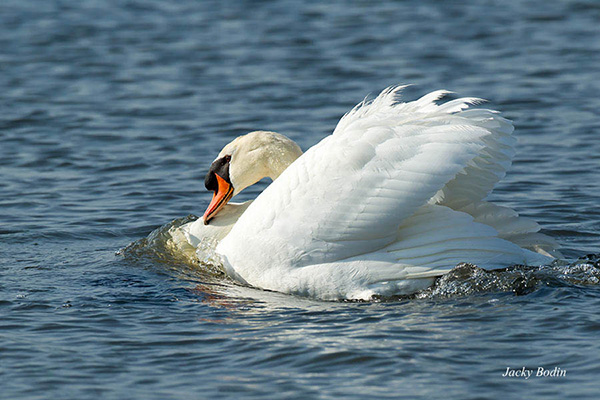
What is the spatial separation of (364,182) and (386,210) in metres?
0.25

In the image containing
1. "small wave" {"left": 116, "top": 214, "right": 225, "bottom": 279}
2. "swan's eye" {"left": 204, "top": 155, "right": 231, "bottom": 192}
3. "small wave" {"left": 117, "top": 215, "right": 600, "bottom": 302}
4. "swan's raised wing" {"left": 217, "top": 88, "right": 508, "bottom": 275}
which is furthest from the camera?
"swan's eye" {"left": 204, "top": 155, "right": 231, "bottom": 192}

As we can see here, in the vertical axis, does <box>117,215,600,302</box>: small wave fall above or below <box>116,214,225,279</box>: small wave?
above

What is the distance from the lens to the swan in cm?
704

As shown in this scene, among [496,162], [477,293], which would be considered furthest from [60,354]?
[496,162]

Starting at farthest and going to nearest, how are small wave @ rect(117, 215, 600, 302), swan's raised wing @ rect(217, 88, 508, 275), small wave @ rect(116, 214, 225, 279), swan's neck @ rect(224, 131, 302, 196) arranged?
swan's neck @ rect(224, 131, 302, 196) < small wave @ rect(116, 214, 225, 279) < small wave @ rect(117, 215, 600, 302) < swan's raised wing @ rect(217, 88, 508, 275)

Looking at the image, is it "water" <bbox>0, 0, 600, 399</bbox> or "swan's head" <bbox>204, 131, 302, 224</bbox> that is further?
"swan's head" <bbox>204, 131, 302, 224</bbox>

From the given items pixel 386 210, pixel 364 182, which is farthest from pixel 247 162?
pixel 386 210

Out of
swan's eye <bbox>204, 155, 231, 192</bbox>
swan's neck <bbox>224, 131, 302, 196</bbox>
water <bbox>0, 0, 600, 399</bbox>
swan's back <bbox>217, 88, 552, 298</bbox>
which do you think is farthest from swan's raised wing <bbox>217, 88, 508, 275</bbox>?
swan's eye <bbox>204, 155, 231, 192</bbox>

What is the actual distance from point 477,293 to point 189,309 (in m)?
2.08

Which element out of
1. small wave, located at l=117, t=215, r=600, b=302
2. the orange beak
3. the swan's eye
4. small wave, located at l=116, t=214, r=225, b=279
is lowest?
small wave, located at l=116, t=214, r=225, b=279

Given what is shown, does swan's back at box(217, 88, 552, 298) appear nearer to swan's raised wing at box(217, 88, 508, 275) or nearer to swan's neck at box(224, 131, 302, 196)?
swan's raised wing at box(217, 88, 508, 275)

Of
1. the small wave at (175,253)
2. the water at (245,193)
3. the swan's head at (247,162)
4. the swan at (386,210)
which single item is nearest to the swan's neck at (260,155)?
the swan's head at (247,162)

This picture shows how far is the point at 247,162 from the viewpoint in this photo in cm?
868

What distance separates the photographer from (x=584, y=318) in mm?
6723
